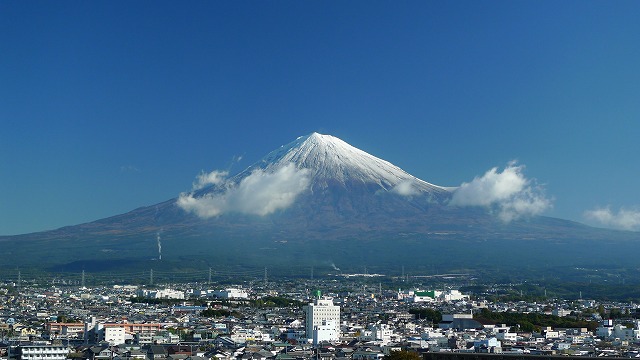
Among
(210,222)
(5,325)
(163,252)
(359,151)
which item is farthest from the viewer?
(359,151)

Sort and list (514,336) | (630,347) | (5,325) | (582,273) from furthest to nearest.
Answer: (582,273)
(5,325)
(514,336)
(630,347)

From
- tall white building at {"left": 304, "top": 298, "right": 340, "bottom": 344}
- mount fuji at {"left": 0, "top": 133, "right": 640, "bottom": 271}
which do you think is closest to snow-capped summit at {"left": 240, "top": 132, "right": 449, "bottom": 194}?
mount fuji at {"left": 0, "top": 133, "right": 640, "bottom": 271}

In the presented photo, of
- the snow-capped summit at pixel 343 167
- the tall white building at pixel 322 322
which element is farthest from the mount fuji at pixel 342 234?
the tall white building at pixel 322 322

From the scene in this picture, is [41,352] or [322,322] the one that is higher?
[322,322]

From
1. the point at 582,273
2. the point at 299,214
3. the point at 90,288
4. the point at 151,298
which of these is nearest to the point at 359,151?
the point at 299,214

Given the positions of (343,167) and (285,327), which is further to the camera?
Answer: (343,167)

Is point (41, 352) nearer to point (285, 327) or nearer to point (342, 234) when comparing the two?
point (285, 327)

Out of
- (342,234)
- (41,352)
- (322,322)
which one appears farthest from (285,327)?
(342,234)

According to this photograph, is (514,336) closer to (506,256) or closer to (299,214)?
(506,256)
